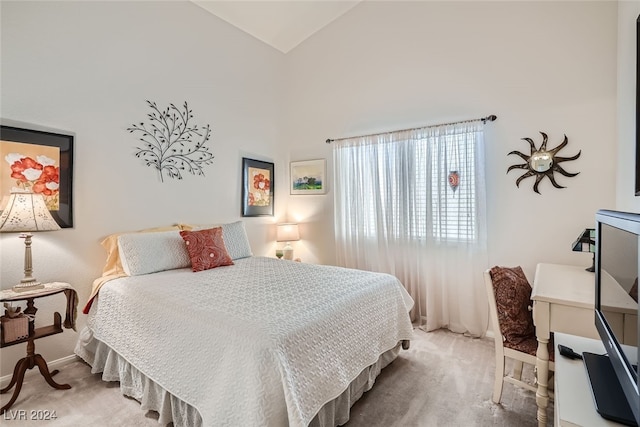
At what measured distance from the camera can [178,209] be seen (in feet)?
10.5

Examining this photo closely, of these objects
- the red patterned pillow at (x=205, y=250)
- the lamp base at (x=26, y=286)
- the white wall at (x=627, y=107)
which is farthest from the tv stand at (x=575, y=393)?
the lamp base at (x=26, y=286)

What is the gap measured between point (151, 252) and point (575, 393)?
111 inches

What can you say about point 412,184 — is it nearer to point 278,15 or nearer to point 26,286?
point 278,15

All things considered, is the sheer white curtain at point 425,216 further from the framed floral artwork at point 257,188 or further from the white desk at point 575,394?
the white desk at point 575,394

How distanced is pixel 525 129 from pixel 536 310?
1.93 m

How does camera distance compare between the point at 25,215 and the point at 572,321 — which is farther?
the point at 25,215

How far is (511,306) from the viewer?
5.93ft

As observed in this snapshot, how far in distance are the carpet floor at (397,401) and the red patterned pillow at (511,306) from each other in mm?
468

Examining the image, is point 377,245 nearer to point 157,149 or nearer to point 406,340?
point 406,340

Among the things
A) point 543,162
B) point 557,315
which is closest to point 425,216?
point 543,162

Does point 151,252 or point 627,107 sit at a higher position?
point 627,107

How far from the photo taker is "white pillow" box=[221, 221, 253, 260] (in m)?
3.19

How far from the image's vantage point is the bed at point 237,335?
133cm

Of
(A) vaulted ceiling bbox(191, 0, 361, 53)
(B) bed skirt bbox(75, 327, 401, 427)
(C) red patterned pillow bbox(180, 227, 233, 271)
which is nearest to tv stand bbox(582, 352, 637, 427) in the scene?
(B) bed skirt bbox(75, 327, 401, 427)
